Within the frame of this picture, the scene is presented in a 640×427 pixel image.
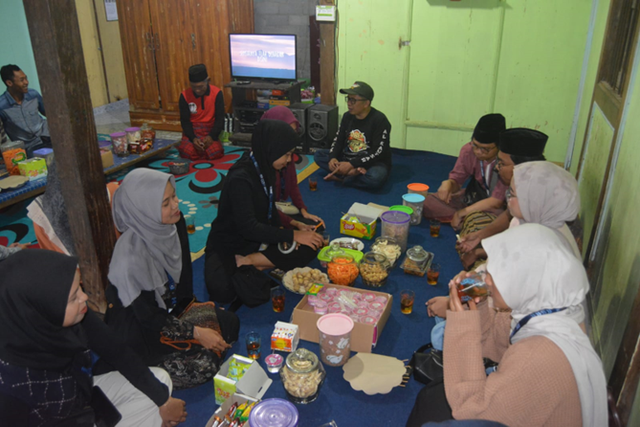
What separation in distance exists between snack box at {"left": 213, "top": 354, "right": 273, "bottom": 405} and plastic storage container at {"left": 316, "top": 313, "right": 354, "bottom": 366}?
0.34 metres

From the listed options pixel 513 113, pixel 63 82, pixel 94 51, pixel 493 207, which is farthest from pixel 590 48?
pixel 94 51

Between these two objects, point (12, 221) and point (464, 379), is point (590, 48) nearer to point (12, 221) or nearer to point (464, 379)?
point (464, 379)

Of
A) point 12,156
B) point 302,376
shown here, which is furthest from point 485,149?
point 12,156

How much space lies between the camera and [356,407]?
7.16 feet

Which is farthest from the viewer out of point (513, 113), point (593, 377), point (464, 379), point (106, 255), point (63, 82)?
point (513, 113)

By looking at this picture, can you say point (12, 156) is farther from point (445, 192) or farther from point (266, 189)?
point (445, 192)

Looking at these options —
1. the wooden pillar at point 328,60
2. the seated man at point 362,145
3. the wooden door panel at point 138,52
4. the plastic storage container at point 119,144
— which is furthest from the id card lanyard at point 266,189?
the wooden door panel at point 138,52

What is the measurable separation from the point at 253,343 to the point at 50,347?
1.03 metres

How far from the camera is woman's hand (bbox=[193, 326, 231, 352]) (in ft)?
7.35

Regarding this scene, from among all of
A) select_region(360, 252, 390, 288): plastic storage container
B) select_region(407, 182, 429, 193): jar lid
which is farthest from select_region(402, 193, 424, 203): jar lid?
select_region(360, 252, 390, 288): plastic storage container

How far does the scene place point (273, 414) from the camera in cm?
184

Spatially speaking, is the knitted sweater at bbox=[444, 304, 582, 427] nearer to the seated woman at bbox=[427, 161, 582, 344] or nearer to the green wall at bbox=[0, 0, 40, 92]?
the seated woman at bbox=[427, 161, 582, 344]

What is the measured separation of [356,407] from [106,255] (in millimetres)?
1537

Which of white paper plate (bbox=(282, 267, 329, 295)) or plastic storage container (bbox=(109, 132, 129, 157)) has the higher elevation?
plastic storage container (bbox=(109, 132, 129, 157))
